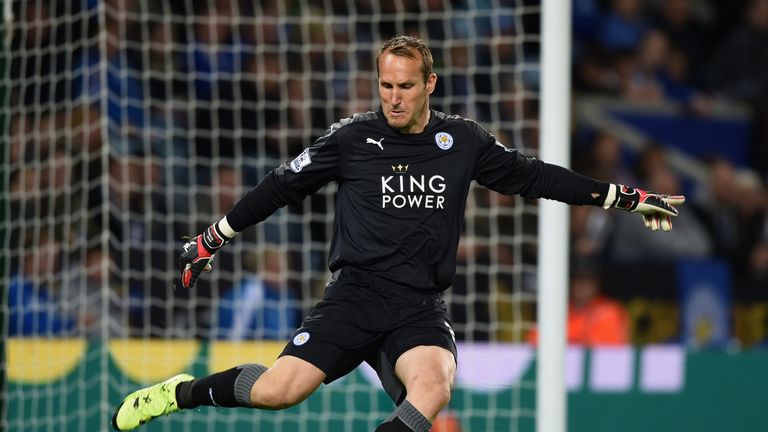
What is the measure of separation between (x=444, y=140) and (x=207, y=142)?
4.27 metres

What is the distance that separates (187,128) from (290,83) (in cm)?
80

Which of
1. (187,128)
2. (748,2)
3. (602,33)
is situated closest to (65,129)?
(187,128)

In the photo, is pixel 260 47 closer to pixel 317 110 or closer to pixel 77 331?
pixel 317 110

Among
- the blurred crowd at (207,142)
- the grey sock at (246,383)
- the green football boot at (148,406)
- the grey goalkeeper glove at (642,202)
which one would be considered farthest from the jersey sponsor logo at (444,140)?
the blurred crowd at (207,142)

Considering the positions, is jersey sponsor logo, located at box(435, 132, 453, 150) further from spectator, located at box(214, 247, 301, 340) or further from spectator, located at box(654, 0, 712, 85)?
spectator, located at box(654, 0, 712, 85)

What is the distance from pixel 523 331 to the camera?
938 centimetres

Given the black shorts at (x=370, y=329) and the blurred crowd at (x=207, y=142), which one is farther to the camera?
the blurred crowd at (x=207, y=142)

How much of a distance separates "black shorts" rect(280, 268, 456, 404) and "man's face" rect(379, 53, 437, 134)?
0.69m

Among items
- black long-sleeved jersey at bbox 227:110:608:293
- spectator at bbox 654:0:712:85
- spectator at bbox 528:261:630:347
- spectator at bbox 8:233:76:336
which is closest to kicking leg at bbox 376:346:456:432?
black long-sleeved jersey at bbox 227:110:608:293

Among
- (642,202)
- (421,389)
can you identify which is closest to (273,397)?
(421,389)

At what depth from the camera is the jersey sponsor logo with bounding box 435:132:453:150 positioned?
5453 millimetres

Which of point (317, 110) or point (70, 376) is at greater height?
point (317, 110)

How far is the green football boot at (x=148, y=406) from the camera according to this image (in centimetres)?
553

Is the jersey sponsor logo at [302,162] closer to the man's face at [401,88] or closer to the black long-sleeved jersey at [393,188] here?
the black long-sleeved jersey at [393,188]
